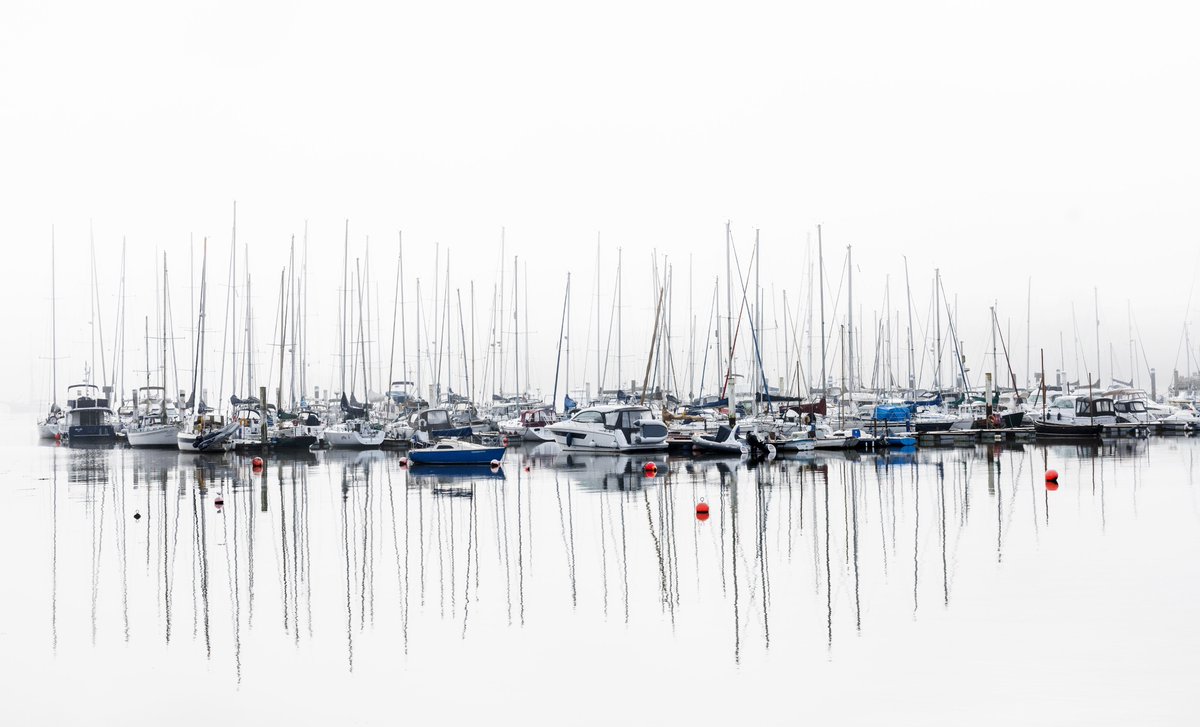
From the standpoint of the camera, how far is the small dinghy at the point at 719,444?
4962 centimetres

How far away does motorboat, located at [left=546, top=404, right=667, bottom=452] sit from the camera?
51562 millimetres

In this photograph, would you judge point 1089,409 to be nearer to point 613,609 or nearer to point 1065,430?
point 1065,430

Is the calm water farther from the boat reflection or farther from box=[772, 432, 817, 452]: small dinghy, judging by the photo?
box=[772, 432, 817, 452]: small dinghy

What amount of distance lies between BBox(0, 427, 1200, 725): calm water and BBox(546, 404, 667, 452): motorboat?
69.5 feet

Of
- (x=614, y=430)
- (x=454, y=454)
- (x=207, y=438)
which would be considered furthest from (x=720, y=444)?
(x=207, y=438)

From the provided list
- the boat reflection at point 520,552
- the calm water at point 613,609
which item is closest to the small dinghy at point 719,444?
the boat reflection at point 520,552

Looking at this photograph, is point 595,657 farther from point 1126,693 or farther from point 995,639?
point 1126,693

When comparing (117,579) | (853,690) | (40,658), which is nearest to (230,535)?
(117,579)

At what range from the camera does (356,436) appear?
6225 cm

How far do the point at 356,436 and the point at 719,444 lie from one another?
23.1 m

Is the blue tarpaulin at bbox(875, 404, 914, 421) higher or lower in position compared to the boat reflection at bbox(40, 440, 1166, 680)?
higher

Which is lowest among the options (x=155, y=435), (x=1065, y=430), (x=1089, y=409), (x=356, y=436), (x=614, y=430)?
(x=1065, y=430)

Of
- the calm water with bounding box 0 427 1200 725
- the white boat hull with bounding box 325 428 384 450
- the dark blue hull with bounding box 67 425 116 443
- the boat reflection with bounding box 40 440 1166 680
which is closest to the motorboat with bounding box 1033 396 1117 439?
the boat reflection with bounding box 40 440 1166 680

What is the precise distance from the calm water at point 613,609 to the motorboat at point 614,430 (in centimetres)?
2118
